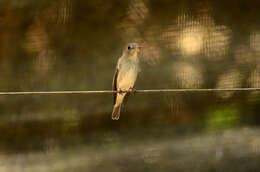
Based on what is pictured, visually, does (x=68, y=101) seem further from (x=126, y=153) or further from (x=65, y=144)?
(x=126, y=153)

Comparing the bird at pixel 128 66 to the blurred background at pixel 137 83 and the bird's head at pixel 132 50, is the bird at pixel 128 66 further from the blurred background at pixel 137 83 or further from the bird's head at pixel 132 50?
the blurred background at pixel 137 83

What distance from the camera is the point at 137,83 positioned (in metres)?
3.30

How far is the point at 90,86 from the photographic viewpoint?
3273 mm

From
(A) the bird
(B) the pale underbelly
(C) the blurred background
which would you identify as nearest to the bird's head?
(A) the bird

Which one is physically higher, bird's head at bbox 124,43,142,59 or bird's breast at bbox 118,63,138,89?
bird's head at bbox 124,43,142,59

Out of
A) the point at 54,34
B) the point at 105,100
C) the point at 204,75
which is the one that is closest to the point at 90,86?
the point at 105,100

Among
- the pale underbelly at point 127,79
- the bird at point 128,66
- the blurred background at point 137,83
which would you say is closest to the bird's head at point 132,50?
the bird at point 128,66

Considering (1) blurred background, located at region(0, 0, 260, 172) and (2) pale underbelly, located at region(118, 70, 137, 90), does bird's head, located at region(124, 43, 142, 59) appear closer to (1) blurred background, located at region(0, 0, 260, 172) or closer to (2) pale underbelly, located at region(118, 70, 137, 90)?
(2) pale underbelly, located at region(118, 70, 137, 90)

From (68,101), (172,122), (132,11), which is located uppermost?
(132,11)

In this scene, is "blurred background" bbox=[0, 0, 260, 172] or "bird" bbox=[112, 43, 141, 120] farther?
"blurred background" bbox=[0, 0, 260, 172]

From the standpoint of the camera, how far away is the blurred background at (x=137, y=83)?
3.17 metres

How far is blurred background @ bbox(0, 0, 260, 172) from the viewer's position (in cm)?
317

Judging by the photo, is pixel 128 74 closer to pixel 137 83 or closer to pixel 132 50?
pixel 132 50

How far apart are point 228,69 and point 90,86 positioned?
1389 millimetres
